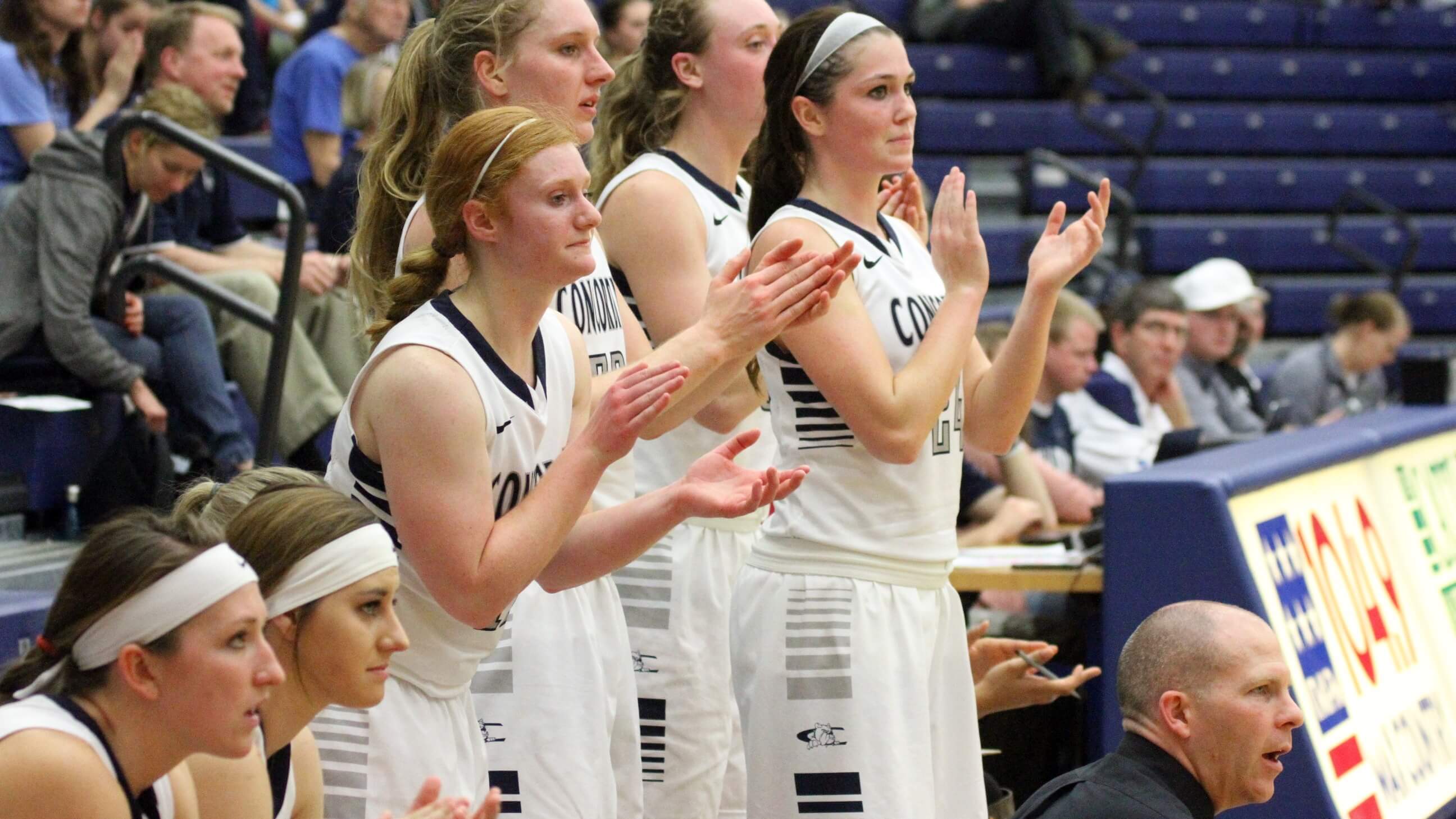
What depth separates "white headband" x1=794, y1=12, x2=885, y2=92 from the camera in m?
3.20

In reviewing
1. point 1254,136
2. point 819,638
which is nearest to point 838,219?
point 819,638

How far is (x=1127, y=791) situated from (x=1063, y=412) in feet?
13.1

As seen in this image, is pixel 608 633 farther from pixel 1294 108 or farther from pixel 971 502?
pixel 1294 108

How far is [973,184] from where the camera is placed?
12141 millimetres

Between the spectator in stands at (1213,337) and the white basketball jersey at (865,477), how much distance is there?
17.2 ft

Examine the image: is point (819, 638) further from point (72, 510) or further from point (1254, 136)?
point (1254, 136)

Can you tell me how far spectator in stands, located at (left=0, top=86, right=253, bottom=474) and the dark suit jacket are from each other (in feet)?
9.52

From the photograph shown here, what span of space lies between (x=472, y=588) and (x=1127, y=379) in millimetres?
5281

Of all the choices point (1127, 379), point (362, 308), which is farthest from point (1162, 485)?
point (1127, 379)

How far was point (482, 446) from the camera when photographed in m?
2.44

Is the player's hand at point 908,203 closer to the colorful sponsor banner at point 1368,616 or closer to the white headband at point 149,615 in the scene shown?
the colorful sponsor banner at point 1368,616

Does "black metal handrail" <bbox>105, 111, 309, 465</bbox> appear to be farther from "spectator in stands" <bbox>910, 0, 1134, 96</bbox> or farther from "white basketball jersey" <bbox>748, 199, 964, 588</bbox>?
"spectator in stands" <bbox>910, 0, 1134, 96</bbox>

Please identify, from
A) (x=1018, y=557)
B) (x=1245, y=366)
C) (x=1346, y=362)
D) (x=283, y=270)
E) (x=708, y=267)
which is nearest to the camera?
(x=708, y=267)

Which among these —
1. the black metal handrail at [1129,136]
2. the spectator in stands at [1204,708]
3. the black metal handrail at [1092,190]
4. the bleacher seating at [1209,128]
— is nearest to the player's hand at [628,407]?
the spectator in stands at [1204,708]
